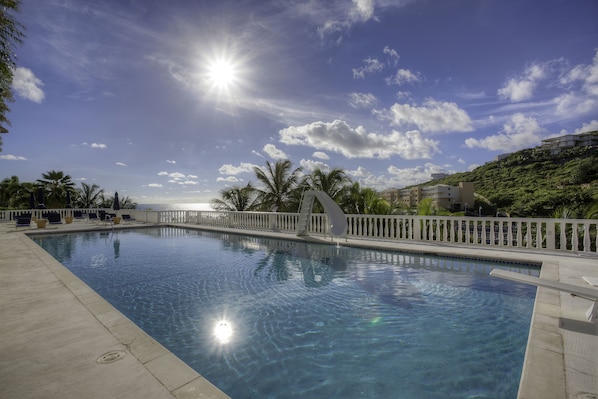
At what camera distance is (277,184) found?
62.6ft

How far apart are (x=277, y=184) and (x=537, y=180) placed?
44.1 meters

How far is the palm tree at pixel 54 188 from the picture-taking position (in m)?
22.5

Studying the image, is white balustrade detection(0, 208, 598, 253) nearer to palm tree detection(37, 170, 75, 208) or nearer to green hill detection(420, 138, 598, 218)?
palm tree detection(37, 170, 75, 208)

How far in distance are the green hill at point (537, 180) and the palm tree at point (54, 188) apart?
41.5m

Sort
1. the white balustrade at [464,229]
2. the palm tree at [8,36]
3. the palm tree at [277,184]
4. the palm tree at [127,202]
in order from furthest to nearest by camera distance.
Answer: the palm tree at [127,202], the palm tree at [277,184], the palm tree at [8,36], the white balustrade at [464,229]

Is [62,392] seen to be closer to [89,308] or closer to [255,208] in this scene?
[89,308]

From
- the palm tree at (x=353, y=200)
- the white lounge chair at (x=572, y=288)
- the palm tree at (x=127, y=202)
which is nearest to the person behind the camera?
the white lounge chair at (x=572, y=288)

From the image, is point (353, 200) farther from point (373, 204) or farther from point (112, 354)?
point (112, 354)

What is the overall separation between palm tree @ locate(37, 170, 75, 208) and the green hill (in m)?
41.5

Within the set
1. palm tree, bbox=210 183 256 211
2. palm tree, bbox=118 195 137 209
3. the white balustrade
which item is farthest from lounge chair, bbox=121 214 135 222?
palm tree, bbox=118 195 137 209

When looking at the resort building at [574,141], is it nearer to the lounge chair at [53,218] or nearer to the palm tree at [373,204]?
the palm tree at [373,204]

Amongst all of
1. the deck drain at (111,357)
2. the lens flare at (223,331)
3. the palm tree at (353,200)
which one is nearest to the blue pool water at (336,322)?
the lens flare at (223,331)

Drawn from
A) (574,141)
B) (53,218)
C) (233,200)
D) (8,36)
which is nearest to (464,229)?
(8,36)

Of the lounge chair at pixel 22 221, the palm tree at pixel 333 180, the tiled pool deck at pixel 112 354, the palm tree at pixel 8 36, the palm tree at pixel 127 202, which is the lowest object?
the tiled pool deck at pixel 112 354
